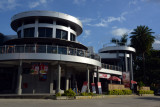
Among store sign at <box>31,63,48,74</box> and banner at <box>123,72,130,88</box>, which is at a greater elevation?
store sign at <box>31,63,48,74</box>

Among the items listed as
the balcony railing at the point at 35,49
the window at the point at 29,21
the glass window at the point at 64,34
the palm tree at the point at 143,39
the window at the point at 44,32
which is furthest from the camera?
the palm tree at the point at 143,39

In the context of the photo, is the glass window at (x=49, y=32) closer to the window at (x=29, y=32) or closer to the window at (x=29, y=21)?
the window at (x=29, y=32)

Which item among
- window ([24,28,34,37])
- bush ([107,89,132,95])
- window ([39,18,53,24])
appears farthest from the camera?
window ([39,18,53,24])

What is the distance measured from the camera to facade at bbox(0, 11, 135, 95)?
2231 centimetres

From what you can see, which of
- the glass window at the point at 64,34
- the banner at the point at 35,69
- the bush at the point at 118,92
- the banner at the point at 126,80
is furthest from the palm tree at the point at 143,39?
the banner at the point at 35,69

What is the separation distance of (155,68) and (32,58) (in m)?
46.5

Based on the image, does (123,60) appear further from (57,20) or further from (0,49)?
(0,49)

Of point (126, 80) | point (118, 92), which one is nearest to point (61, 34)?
point (118, 92)

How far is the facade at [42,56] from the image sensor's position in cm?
2231

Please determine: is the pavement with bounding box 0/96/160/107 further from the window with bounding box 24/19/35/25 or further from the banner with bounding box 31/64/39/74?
the window with bounding box 24/19/35/25

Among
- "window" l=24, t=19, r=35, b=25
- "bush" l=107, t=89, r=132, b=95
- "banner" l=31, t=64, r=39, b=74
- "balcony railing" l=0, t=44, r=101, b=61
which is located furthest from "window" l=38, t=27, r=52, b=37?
"bush" l=107, t=89, r=132, b=95

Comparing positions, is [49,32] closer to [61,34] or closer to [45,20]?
[61,34]

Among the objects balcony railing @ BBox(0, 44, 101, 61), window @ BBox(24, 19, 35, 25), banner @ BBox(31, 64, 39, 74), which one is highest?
window @ BBox(24, 19, 35, 25)

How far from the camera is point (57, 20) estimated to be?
1201 inches
